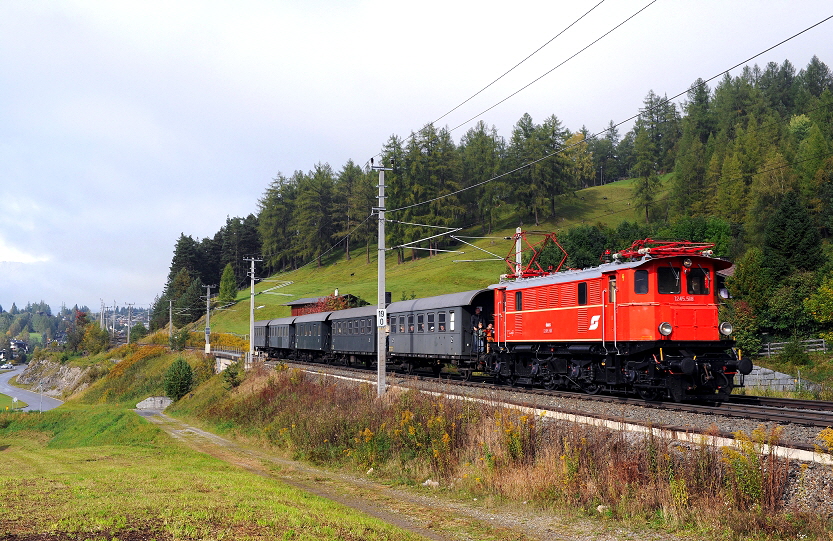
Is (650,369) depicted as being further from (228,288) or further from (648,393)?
(228,288)

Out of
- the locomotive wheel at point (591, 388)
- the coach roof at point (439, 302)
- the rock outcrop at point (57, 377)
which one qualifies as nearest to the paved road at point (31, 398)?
the rock outcrop at point (57, 377)

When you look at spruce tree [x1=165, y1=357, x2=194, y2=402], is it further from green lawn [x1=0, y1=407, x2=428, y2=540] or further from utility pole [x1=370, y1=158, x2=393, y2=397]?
green lawn [x1=0, y1=407, x2=428, y2=540]

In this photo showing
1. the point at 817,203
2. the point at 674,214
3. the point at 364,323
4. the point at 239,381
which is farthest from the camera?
the point at 674,214

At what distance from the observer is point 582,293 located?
2103 cm

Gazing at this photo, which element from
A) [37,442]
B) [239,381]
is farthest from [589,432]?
[37,442]

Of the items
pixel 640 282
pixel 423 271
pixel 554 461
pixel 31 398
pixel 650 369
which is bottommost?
pixel 31 398

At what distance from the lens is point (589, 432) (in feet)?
45.9

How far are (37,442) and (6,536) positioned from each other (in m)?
45.8

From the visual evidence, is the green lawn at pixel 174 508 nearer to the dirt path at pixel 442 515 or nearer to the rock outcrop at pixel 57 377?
the dirt path at pixel 442 515

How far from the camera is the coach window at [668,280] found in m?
18.9

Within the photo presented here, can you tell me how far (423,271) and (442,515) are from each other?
84.9 meters

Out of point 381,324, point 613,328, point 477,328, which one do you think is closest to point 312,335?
point 477,328

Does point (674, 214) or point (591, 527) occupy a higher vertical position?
point (674, 214)

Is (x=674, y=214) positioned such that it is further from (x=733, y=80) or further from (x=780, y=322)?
(x=780, y=322)
